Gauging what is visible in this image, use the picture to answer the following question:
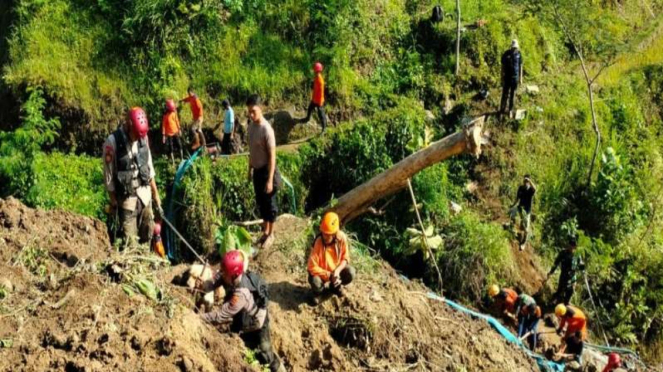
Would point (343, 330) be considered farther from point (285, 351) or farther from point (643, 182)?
point (643, 182)

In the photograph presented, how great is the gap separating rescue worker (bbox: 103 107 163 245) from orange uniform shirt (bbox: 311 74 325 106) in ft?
18.9

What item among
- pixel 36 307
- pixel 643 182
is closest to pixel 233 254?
pixel 36 307

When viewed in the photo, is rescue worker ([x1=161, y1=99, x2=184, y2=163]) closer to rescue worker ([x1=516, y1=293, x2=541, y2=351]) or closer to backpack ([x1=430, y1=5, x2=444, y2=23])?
backpack ([x1=430, y1=5, x2=444, y2=23])

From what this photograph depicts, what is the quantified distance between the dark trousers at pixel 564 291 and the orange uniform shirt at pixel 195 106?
6320 millimetres

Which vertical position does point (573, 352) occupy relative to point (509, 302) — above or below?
below

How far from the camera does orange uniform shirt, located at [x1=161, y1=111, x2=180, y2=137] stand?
42.9 feet

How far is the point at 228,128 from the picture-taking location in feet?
43.7

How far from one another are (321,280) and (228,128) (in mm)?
5666

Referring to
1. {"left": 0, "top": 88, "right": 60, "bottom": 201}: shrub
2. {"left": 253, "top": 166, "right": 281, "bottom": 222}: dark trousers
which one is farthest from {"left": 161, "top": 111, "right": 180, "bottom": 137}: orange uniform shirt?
{"left": 253, "top": 166, "right": 281, "bottom": 222}: dark trousers

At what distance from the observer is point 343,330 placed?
8.23 meters

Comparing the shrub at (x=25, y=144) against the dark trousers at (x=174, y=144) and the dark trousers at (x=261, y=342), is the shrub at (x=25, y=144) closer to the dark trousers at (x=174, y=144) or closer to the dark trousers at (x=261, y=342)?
the dark trousers at (x=174, y=144)

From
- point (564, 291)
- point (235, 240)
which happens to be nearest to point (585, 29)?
point (564, 291)

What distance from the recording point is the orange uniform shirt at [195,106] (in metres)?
13.2

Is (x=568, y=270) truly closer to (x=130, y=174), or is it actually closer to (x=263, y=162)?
(x=263, y=162)
